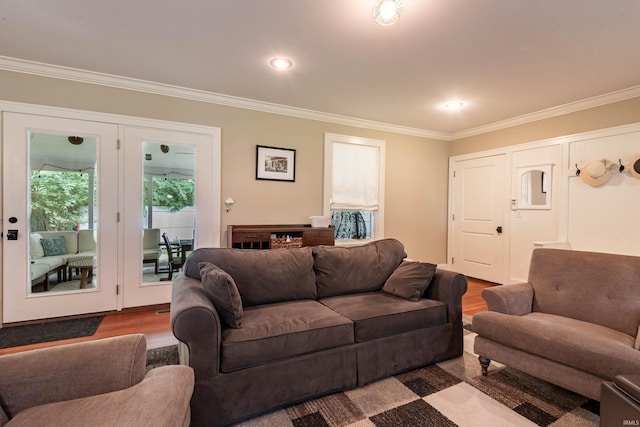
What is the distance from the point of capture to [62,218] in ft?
10.1

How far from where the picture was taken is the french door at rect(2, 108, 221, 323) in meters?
2.91

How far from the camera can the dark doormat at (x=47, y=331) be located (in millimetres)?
2611

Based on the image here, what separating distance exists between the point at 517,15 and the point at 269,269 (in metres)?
2.52

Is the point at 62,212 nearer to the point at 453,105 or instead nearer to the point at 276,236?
the point at 276,236

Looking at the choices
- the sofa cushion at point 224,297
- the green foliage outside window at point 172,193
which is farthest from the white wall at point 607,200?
the green foliage outside window at point 172,193

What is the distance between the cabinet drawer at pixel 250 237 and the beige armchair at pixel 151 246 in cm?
89

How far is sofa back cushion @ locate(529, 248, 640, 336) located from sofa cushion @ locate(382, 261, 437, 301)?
87 centimetres

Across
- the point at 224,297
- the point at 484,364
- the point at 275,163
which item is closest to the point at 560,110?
the point at 484,364

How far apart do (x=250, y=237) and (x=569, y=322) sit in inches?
117

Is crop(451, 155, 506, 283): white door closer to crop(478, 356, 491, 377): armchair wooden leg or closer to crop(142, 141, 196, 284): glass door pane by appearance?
crop(478, 356, 491, 377): armchair wooden leg

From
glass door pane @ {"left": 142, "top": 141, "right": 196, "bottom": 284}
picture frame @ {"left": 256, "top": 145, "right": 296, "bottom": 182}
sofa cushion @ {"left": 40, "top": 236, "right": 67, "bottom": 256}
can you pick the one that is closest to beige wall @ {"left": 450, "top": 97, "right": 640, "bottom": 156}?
picture frame @ {"left": 256, "top": 145, "right": 296, "bottom": 182}

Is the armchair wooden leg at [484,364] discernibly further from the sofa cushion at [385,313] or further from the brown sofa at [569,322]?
the sofa cushion at [385,313]

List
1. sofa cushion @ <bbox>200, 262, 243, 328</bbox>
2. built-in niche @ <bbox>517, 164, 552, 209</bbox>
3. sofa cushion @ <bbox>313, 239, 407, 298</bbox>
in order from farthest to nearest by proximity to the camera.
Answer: built-in niche @ <bbox>517, 164, 552, 209</bbox>
sofa cushion @ <bbox>313, 239, 407, 298</bbox>
sofa cushion @ <bbox>200, 262, 243, 328</bbox>

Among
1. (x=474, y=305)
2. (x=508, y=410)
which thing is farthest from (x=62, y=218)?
(x=474, y=305)
